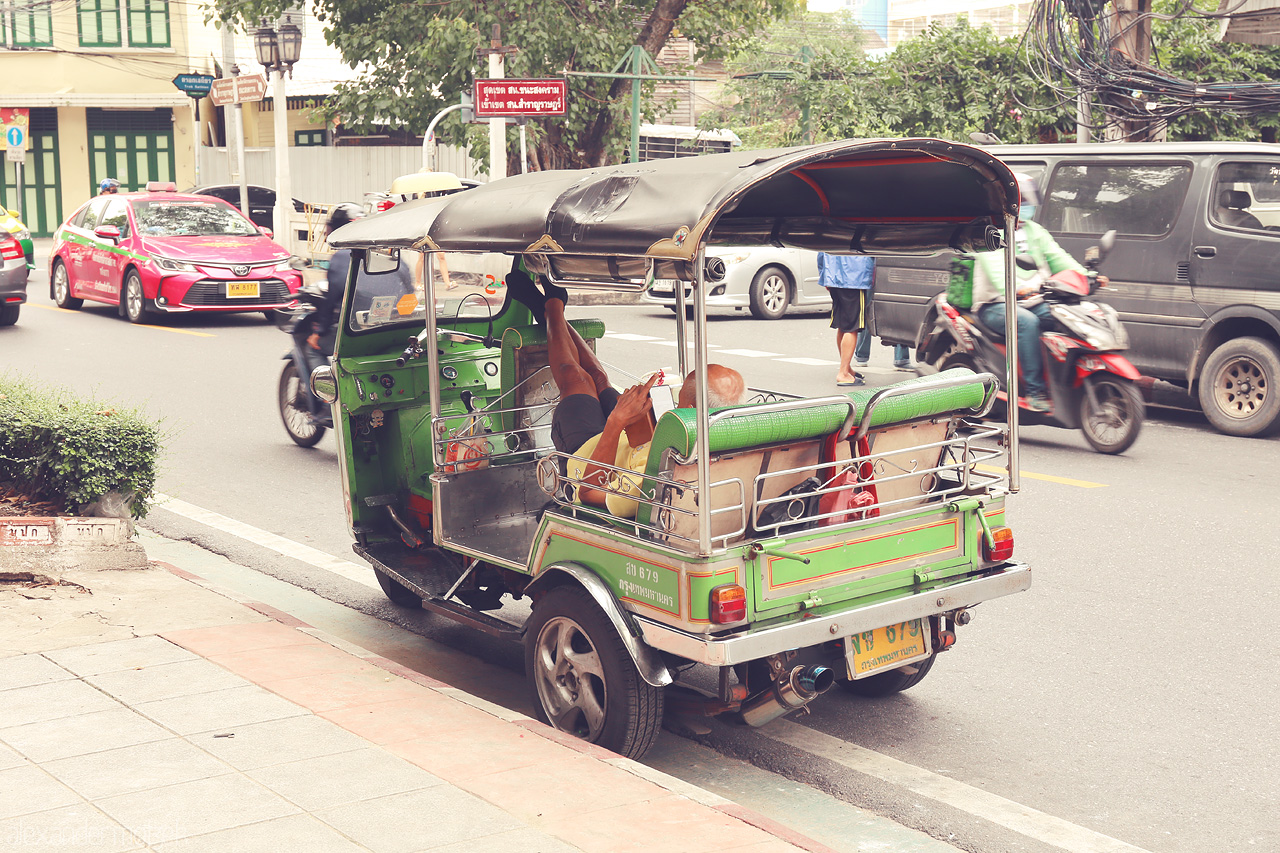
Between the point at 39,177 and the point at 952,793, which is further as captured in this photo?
the point at 39,177

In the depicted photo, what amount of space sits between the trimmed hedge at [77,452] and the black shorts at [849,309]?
6789mm

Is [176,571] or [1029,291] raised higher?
[1029,291]

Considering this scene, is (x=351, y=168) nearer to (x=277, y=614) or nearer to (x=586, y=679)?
(x=277, y=614)

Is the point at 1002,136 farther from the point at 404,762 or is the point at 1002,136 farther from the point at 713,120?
the point at 404,762

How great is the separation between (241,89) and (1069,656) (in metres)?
19.1

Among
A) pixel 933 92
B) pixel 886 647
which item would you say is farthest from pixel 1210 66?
pixel 886 647

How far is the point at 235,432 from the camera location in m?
10.4

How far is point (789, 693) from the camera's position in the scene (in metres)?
4.20

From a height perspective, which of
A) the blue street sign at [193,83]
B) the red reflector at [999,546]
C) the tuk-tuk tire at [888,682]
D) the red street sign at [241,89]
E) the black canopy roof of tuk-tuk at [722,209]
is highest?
the blue street sign at [193,83]

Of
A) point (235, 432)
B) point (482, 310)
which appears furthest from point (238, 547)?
point (235, 432)

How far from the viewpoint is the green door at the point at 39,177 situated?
3516 centimetres

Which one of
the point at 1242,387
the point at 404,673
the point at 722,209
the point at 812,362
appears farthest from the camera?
the point at 812,362

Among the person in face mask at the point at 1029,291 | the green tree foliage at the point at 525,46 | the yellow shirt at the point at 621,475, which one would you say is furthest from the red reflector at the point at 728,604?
the green tree foliage at the point at 525,46

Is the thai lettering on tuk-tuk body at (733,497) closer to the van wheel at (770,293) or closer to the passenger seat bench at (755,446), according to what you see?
the passenger seat bench at (755,446)
